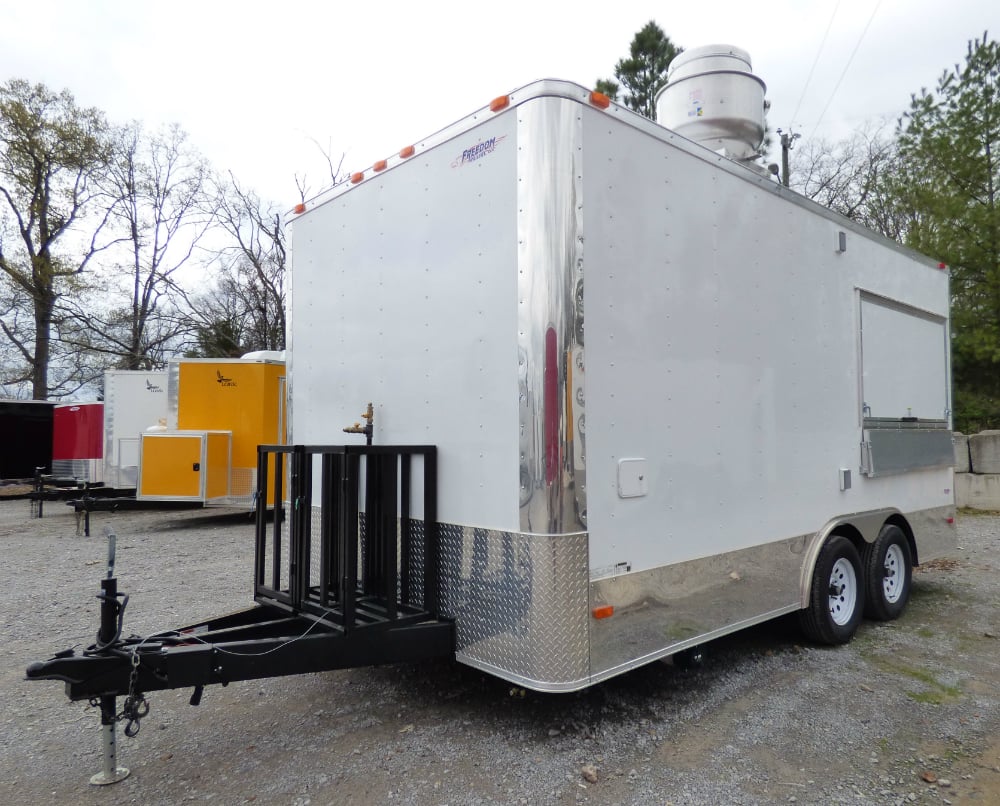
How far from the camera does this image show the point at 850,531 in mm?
4703

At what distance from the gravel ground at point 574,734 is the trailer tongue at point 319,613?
375 millimetres

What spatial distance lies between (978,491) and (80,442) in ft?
53.5

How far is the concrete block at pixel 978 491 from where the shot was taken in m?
11.5

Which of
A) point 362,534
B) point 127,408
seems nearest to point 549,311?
point 362,534

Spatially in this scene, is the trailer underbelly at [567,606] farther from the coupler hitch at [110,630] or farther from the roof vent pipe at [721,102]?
the roof vent pipe at [721,102]

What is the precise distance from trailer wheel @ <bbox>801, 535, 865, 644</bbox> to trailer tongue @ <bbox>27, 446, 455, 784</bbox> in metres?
2.41

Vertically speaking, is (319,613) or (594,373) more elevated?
(594,373)

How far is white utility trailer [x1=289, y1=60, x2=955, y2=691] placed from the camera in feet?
9.62

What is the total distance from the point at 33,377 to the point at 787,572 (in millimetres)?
26470

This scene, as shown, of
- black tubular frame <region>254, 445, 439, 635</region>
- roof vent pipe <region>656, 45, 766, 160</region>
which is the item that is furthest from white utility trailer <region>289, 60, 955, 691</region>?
roof vent pipe <region>656, 45, 766, 160</region>

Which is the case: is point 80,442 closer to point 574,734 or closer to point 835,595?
point 574,734

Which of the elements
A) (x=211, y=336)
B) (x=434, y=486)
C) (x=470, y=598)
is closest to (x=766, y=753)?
(x=470, y=598)

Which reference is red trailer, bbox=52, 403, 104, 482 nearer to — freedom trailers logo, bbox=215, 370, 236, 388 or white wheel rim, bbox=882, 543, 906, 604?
freedom trailers logo, bbox=215, 370, 236, 388

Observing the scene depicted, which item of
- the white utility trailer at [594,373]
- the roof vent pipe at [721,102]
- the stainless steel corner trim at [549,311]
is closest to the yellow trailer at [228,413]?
the white utility trailer at [594,373]
